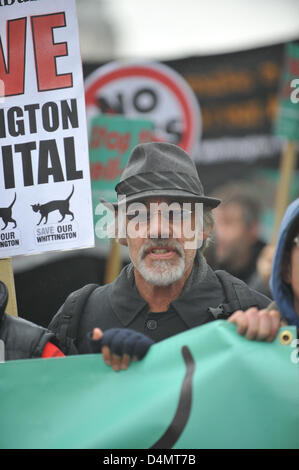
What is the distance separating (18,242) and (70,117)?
490mm

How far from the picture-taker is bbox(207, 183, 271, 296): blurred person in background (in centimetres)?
369

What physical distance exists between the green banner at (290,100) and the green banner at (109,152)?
541 mm

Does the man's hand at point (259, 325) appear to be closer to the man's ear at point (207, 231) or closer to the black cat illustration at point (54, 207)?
the man's ear at point (207, 231)

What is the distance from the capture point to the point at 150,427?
2186 mm

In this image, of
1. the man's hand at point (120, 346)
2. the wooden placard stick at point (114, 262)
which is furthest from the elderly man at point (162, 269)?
the wooden placard stick at point (114, 262)

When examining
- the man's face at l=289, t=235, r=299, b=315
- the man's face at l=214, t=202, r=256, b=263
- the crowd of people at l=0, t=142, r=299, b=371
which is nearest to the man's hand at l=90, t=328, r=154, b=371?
the crowd of people at l=0, t=142, r=299, b=371

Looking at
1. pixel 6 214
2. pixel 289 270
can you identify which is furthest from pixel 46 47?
pixel 289 270

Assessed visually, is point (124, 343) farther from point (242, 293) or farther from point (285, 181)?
point (285, 181)

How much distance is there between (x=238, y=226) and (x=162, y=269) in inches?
61.0

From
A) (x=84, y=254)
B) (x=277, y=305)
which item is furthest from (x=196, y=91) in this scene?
(x=277, y=305)

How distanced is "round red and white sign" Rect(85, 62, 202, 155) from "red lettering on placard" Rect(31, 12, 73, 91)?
668 millimetres

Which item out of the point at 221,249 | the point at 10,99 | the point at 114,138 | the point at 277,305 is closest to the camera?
the point at 277,305

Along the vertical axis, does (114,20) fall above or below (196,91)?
above

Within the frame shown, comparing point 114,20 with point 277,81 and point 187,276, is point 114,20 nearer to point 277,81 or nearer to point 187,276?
point 277,81
